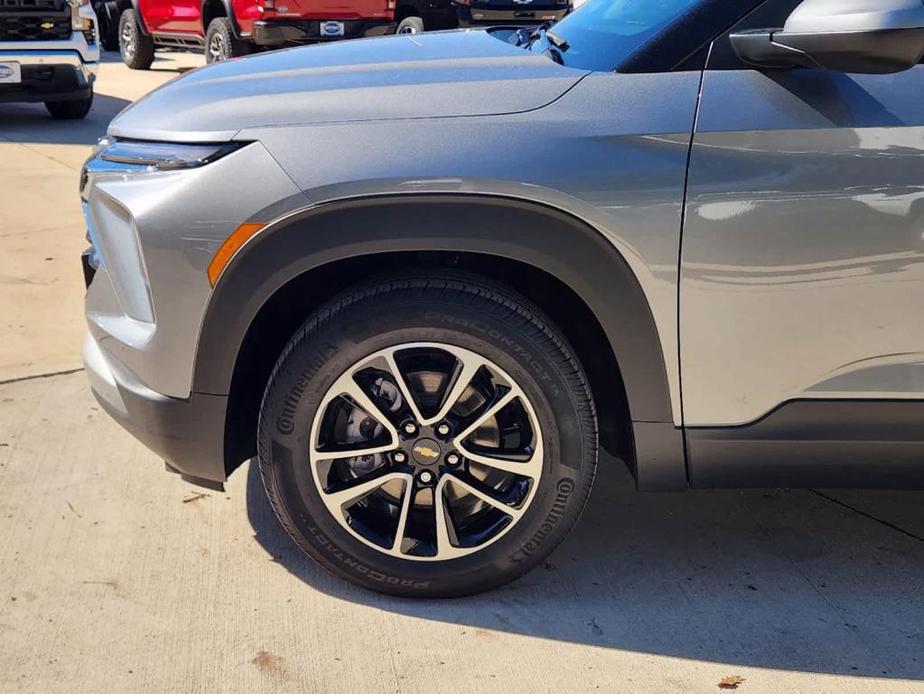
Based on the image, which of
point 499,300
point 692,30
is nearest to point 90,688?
point 499,300

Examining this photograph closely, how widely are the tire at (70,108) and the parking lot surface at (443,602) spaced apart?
623cm

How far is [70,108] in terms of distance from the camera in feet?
29.9

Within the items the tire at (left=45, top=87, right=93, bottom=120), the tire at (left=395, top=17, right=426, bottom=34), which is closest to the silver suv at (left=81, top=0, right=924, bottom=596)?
the tire at (left=45, top=87, right=93, bottom=120)

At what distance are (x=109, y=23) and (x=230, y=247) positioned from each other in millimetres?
14505

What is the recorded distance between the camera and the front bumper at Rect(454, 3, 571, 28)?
11.7 metres

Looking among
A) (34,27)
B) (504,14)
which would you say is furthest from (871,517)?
(504,14)

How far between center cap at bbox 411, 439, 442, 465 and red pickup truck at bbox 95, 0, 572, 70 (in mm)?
8748

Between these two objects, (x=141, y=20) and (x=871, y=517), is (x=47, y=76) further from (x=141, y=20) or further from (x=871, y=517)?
(x=871, y=517)

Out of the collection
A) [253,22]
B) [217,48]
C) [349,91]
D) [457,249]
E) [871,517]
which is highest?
[253,22]

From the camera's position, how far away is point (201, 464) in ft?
8.50

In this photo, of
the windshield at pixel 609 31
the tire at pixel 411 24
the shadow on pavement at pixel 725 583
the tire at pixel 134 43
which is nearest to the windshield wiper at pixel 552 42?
the windshield at pixel 609 31

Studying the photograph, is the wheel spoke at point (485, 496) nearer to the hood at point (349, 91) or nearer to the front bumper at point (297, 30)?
the hood at point (349, 91)

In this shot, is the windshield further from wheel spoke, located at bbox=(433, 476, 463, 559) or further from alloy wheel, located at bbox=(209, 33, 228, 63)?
alloy wheel, located at bbox=(209, 33, 228, 63)

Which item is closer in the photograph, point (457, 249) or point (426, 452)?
point (457, 249)
